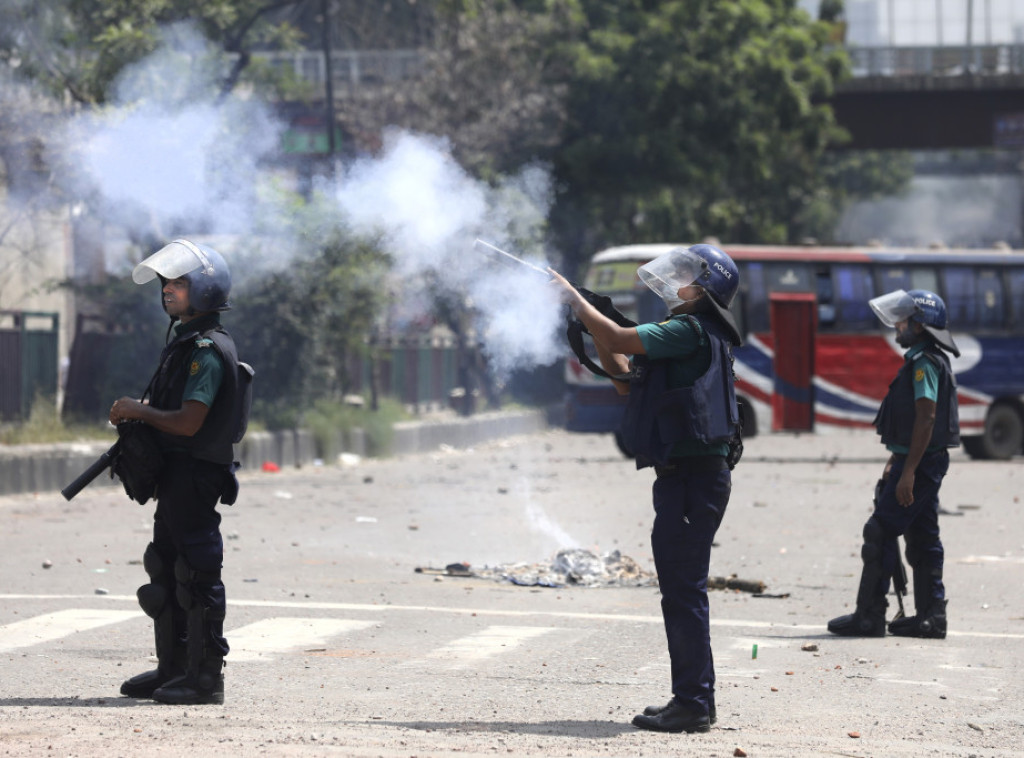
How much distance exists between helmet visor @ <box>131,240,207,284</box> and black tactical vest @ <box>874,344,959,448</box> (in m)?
3.87

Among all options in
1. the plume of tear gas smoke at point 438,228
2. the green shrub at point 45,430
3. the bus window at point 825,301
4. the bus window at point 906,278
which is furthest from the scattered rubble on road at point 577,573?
the bus window at point 906,278

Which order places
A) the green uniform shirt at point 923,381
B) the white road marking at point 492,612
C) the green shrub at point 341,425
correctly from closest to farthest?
the green uniform shirt at point 923,381
the white road marking at point 492,612
the green shrub at point 341,425

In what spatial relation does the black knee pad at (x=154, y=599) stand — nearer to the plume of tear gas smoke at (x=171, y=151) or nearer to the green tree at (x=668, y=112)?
the plume of tear gas smoke at (x=171, y=151)

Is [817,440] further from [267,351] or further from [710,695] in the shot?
[710,695]

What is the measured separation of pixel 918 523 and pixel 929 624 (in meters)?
0.52

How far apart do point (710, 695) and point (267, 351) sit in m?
17.8

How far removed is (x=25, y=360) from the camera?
2009 cm

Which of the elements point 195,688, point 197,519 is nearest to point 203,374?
point 197,519

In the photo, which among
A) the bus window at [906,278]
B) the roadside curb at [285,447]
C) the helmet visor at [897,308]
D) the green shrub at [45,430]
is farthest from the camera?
the bus window at [906,278]

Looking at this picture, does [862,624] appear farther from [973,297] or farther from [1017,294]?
[1017,294]

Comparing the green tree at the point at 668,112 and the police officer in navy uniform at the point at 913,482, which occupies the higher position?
the green tree at the point at 668,112

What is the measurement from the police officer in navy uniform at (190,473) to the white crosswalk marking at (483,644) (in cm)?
146

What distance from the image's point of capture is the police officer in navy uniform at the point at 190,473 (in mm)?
5957

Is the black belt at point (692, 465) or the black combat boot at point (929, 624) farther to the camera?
the black combat boot at point (929, 624)
